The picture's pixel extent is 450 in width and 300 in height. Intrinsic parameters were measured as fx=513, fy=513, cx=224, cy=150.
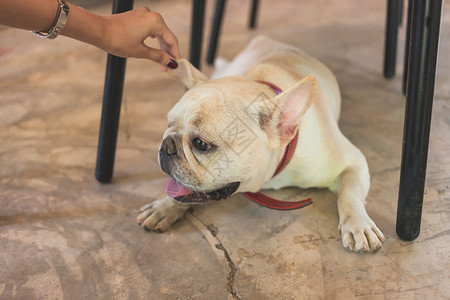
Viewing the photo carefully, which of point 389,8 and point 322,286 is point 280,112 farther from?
point 389,8

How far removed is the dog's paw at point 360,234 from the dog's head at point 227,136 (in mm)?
223

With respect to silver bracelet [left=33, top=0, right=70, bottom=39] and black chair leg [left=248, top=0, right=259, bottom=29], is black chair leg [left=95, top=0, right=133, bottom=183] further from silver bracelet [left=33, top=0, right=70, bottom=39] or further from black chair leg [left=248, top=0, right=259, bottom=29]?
black chair leg [left=248, top=0, right=259, bottom=29]

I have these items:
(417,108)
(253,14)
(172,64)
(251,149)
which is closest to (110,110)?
(172,64)

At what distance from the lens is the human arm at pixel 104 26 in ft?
3.22

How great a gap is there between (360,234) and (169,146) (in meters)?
0.46

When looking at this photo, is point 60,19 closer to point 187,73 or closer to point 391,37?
point 187,73

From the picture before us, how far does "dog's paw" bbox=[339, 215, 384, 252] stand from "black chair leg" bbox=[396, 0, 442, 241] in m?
0.06

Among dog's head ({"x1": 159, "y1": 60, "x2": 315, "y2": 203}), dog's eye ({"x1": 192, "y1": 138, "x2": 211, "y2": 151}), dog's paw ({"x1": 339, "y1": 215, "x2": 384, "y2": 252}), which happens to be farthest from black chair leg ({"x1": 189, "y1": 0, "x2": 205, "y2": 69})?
dog's paw ({"x1": 339, "y1": 215, "x2": 384, "y2": 252})

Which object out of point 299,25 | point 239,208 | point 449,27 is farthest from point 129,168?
point 449,27

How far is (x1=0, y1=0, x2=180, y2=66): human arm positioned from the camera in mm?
981

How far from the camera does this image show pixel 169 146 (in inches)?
44.5

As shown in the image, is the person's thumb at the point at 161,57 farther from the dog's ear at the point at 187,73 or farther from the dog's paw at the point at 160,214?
the dog's paw at the point at 160,214

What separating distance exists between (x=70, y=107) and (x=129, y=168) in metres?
0.51

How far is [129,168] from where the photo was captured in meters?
1.54
